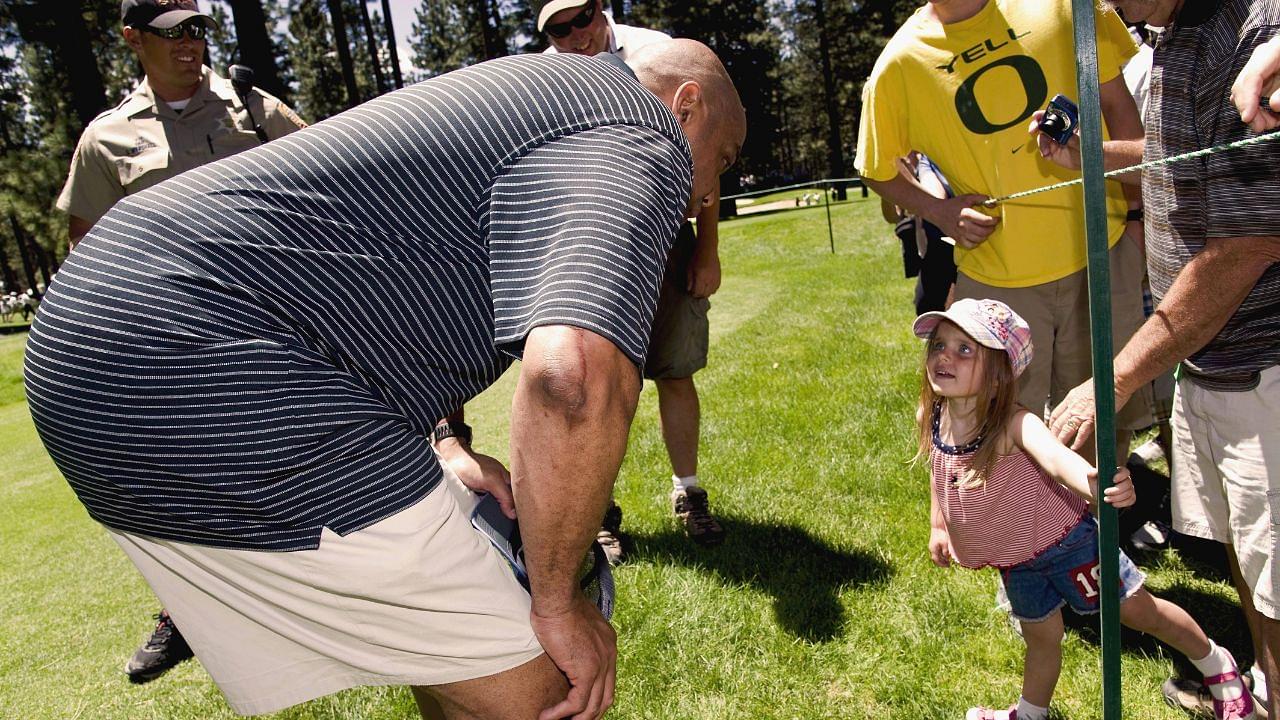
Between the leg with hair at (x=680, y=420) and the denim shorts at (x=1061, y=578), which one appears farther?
the leg with hair at (x=680, y=420)

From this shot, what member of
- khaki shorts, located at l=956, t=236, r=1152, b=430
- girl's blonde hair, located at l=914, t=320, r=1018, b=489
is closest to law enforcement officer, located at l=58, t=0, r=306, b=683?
girl's blonde hair, located at l=914, t=320, r=1018, b=489

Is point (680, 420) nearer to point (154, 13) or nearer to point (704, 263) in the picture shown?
point (704, 263)

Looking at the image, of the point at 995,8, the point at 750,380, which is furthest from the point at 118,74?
the point at 995,8

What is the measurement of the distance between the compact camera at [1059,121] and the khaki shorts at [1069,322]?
2.31ft

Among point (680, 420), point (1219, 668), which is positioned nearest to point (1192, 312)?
point (1219, 668)

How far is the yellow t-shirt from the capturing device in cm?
293

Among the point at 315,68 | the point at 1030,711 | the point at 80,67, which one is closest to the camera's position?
the point at 1030,711

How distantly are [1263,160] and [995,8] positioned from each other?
4.95 ft

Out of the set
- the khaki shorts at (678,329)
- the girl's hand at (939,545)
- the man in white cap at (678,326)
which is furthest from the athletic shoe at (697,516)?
the girl's hand at (939,545)

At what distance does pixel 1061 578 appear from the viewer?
2.41 meters

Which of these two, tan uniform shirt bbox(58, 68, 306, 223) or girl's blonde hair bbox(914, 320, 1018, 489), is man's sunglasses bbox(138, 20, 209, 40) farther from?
girl's blonde hair bbox(914, 320, 1018, 489)

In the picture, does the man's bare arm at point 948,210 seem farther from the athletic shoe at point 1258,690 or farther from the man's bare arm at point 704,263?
the athletic shoe at point 1258,690

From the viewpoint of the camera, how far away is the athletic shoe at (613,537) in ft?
12.1

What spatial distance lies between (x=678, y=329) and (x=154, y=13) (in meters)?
2.35
